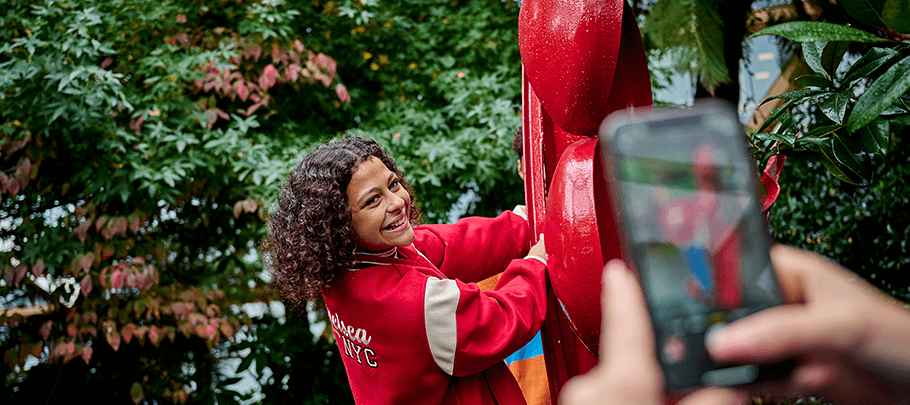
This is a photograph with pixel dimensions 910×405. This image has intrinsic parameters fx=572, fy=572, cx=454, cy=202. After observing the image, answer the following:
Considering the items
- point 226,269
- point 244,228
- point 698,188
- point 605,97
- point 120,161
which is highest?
point 698,188

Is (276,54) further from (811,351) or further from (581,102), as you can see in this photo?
(811,351)

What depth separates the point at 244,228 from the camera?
10.1ft

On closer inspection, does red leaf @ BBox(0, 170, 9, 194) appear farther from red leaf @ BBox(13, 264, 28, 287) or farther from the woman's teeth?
the woman's teeth

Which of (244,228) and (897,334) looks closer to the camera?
(897,334)

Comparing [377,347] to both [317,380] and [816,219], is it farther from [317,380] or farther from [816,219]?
[816,219]

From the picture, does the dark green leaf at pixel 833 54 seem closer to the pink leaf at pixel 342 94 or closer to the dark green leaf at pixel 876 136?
the dark green leaf at pixel 876 136

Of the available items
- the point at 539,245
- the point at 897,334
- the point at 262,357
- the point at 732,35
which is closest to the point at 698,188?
the point at 897,334

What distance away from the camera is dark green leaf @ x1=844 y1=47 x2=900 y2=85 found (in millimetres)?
769

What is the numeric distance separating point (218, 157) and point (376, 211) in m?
1.70

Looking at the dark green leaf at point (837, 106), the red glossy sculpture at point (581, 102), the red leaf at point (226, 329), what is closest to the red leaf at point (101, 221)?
the red leaf at point (226, 329)

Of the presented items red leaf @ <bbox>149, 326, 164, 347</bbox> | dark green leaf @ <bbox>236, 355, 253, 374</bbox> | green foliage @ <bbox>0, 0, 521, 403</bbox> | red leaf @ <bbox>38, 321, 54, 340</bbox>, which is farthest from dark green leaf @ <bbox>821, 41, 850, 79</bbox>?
red leaf @ <bbox>38, 321, 54, 340</bbox>

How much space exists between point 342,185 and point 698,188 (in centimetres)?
95

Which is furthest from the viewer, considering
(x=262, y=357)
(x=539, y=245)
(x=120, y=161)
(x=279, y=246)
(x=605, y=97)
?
(x=262, y=357)

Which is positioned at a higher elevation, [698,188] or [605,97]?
[698,188]
